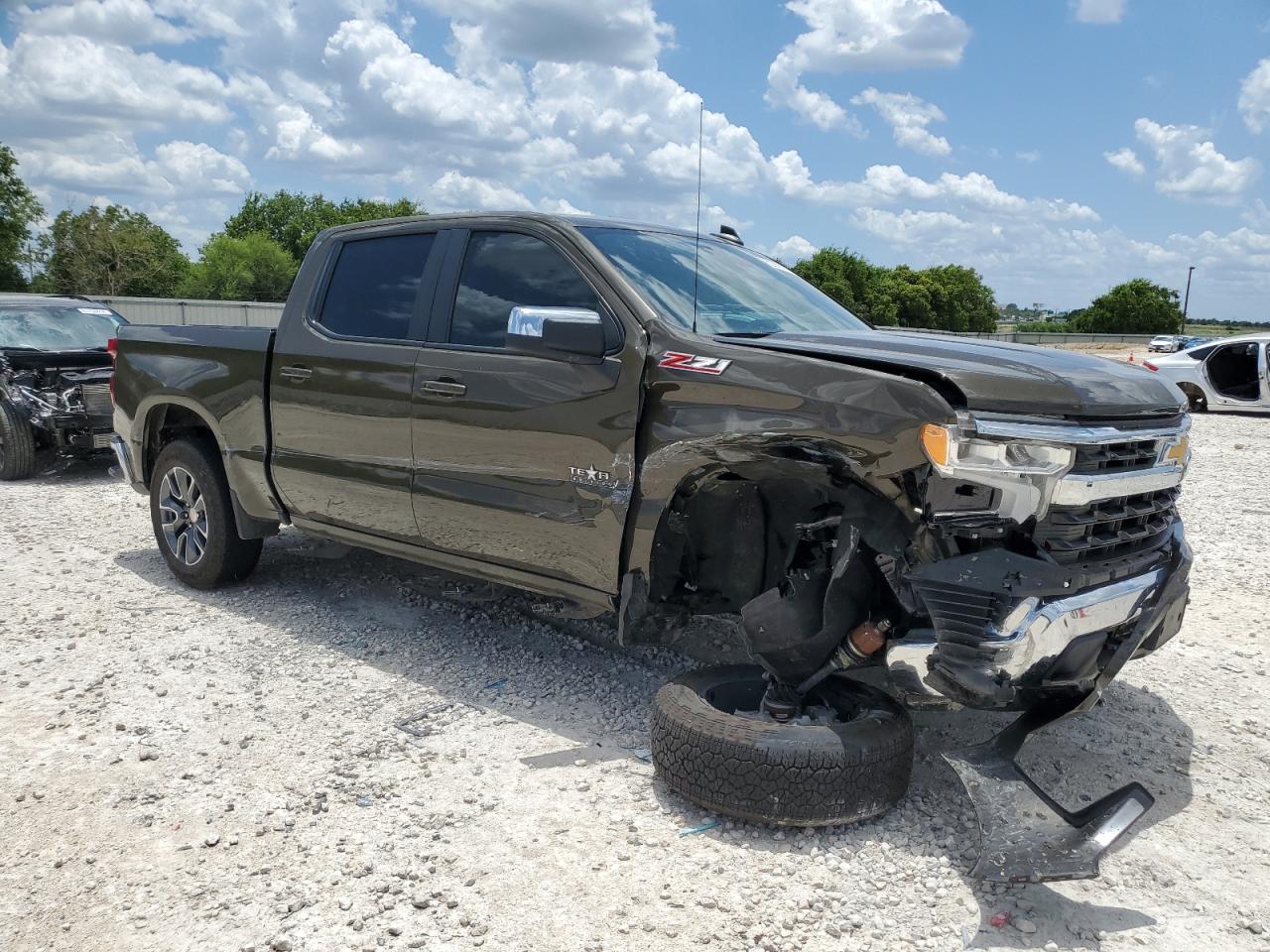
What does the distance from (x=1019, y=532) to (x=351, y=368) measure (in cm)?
304

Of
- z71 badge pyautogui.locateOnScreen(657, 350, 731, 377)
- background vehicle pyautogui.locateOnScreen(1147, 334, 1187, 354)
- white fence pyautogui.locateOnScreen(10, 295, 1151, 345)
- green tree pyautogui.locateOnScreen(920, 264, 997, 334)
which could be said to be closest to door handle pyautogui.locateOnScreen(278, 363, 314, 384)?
z71 badge pyautogui.locateOnScreen(657, 350, 731, 377)

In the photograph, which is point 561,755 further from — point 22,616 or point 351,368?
point 22,616

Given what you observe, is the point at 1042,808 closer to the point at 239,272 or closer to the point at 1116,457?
the point at 1116,457

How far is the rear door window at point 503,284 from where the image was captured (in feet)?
13.1

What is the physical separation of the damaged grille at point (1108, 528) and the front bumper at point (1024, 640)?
11cm

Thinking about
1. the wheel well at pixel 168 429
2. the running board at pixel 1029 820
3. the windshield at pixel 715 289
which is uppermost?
the windshield at pixel 715 289

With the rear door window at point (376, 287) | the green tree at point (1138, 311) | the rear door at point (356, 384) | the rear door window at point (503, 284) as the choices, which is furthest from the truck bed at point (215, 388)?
the green tree at point (1138, 311)

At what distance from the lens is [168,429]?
5.93m

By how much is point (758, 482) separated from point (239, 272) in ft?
225

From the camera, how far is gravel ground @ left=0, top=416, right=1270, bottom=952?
2.73 m

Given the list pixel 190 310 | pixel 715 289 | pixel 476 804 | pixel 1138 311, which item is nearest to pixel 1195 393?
pixel 715 289

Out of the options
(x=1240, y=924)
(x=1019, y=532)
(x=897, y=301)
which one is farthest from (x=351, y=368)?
(x=897, y=301)

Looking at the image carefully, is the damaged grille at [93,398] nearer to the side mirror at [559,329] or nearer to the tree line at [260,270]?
the side mirror at [559,329]

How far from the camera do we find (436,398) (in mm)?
4238
